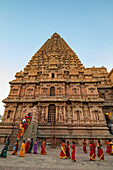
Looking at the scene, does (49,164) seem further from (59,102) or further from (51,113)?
(59,102)

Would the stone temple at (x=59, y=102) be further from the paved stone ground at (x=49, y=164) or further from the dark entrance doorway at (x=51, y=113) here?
the paved stone ground at (x=49, y=164)

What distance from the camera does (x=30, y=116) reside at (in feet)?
45.3

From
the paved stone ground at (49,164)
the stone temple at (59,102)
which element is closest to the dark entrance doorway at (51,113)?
the stone temple at (59,102)

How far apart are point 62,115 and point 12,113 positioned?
351 inches

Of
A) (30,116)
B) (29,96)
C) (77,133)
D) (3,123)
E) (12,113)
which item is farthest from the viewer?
(29,96)

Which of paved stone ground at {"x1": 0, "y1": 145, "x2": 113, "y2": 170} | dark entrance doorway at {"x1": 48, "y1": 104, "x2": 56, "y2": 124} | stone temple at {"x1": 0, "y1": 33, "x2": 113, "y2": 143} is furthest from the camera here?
dark entrance doorway at {"x1": 48, "y1": 104, "x2": 56, "y2": 124}

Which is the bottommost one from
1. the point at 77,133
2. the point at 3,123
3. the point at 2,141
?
the point at 2,141

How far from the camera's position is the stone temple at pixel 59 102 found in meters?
15.0

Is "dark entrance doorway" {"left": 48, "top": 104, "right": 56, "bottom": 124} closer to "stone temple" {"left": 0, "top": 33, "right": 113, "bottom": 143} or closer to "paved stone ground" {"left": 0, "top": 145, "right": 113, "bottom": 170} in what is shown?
"stone temple" {"left": 0, "top": 33, "right": 113, "bottom": 143}

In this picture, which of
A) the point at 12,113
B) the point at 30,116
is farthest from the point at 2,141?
the point at 30,116

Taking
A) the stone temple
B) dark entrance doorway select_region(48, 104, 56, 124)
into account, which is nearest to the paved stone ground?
the stone temple

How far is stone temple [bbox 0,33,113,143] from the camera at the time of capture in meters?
Result: 15.0

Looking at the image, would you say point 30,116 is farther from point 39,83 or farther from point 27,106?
point 39,83

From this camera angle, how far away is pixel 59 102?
17375mm
